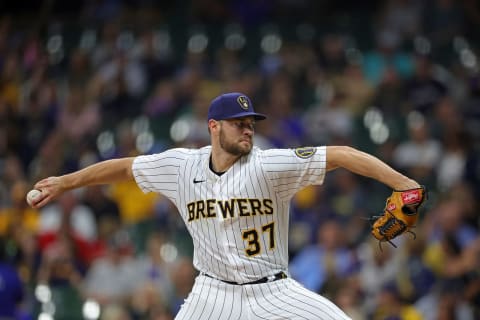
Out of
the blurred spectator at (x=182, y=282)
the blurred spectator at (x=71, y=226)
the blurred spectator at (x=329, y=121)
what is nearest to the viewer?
the blurred spectator at (x=182, y=282)

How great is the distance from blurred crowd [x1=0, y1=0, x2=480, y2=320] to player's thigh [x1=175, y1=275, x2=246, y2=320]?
2607mm

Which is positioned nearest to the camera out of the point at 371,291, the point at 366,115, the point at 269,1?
the point at 371,291

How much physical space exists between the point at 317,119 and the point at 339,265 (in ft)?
8.49

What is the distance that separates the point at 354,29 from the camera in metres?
12.0

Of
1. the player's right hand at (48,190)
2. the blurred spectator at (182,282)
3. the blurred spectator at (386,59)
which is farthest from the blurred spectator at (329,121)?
the player's right hand at (48,190)

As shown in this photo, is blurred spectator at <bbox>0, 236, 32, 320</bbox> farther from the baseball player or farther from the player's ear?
the player's ear

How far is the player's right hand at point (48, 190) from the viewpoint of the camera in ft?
17.3

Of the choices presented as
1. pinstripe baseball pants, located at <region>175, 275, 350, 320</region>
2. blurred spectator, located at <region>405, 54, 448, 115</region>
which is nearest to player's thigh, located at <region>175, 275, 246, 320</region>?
pinstripe baseball pants, located at <region>175, 275, 350, 320</region>

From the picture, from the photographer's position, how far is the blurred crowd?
26.7 ft

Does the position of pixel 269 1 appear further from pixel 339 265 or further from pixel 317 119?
pixel 339 265

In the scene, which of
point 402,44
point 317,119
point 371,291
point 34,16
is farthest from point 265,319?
point 34,16

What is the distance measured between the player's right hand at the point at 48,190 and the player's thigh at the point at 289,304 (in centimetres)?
129

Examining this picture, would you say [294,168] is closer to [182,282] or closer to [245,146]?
[245,146]

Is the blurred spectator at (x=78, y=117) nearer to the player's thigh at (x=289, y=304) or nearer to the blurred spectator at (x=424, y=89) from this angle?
the blurred spectator at (x=424, y=89)
